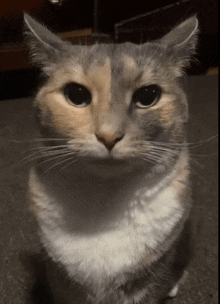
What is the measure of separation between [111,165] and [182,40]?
0.86 ft

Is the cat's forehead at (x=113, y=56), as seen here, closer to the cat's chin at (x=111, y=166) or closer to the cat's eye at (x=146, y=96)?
the cat's eye at (x=146, y=96)

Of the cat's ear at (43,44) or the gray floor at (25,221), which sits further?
the gray floor at (25,221)

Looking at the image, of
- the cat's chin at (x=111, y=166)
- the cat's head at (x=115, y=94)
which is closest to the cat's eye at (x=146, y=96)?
the cat's head at (x=115, y=94)

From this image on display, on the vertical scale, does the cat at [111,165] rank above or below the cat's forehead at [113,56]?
below

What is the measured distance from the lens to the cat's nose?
516 millimetres

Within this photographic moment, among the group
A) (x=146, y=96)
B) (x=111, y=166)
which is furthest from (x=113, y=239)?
(x=146, y=96)

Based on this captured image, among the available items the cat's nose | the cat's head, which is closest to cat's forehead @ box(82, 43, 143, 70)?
the cat's head

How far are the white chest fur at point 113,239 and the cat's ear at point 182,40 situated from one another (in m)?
0.25

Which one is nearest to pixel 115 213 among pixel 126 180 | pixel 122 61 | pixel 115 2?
pixel 126 180

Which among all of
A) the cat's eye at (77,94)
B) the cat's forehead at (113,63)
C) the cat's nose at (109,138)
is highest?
the cat's forehead at (113,63)

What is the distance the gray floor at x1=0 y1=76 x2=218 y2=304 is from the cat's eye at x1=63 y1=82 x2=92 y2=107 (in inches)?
4.8

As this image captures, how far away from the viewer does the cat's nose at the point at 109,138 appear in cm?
52

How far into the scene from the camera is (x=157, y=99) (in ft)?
1.94

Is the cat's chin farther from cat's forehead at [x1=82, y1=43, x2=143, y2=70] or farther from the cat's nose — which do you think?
cat's forehead at [x1=82, y1=43, x2=143, y2=70]
